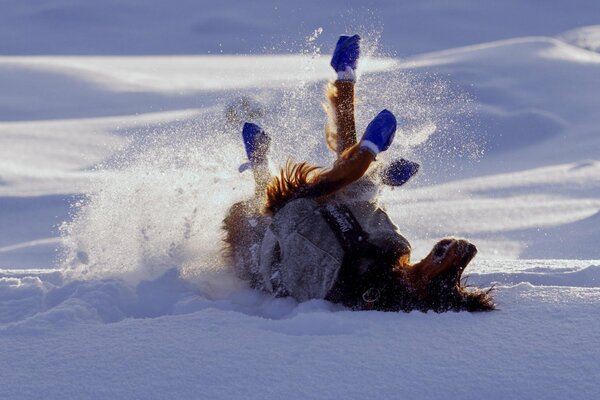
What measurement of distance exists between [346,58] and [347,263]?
0.73 m

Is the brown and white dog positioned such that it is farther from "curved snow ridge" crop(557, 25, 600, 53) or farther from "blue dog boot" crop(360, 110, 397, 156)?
"curved snow ridge" crop(557, 25, 600, 53)

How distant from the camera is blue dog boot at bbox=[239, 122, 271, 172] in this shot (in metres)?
3.18

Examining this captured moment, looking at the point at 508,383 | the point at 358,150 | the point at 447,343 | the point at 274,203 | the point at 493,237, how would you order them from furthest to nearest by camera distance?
the point at 493,237 < the point at 274,203 < the point at 358,150 < the point at 447,343 < the point at 508,383

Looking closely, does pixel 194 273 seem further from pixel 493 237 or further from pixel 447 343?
pixel 493 237

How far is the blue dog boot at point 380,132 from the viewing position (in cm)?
266

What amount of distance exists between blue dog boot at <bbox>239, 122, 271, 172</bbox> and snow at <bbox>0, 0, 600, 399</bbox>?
12 cm

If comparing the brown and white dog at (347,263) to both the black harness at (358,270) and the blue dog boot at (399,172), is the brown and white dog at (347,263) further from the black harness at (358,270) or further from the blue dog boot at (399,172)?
the blue dog boot at (399,172)

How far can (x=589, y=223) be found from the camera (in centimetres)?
540

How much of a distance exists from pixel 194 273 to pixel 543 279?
1.09 metres

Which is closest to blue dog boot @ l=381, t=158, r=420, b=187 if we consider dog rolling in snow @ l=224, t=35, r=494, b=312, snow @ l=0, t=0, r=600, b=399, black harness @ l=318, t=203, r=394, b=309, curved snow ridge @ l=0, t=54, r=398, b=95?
dog rolling in snow @ l=224, t=35, r=494, b=312

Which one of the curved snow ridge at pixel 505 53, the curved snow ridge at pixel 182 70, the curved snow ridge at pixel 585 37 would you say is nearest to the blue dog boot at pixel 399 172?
the curved snow ridge at pixel 182 70

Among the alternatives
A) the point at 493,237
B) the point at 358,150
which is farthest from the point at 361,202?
the point at 493,237

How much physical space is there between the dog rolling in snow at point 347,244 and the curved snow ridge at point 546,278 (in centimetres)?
43

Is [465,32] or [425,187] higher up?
[465,32]
